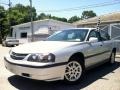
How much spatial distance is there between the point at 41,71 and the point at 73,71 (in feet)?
3.94

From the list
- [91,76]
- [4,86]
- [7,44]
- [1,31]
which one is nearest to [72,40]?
[91,76]

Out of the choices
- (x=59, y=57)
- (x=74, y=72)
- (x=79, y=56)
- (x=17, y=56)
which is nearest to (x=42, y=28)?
(x=79, y=56)

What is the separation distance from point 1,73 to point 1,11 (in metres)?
37.9

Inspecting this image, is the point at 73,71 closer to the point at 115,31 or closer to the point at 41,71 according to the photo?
the point at 41,71

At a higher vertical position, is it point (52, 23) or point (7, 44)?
point (52, 23)

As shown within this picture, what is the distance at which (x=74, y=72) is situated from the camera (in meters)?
5.87

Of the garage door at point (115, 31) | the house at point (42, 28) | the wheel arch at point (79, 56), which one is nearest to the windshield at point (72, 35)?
the wheel arch at point (79, 56)

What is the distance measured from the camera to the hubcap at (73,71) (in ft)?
18.5

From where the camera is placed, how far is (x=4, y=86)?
553 centimetres

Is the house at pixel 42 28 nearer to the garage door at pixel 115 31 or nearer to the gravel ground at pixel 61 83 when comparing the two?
the garage door at pixel 115 31

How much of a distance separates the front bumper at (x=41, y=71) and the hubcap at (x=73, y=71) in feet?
1.10

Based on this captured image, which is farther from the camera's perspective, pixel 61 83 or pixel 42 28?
pixel 42 28

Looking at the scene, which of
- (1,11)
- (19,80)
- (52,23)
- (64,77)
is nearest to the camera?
(64,77)

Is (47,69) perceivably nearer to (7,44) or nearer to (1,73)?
(1,73)
